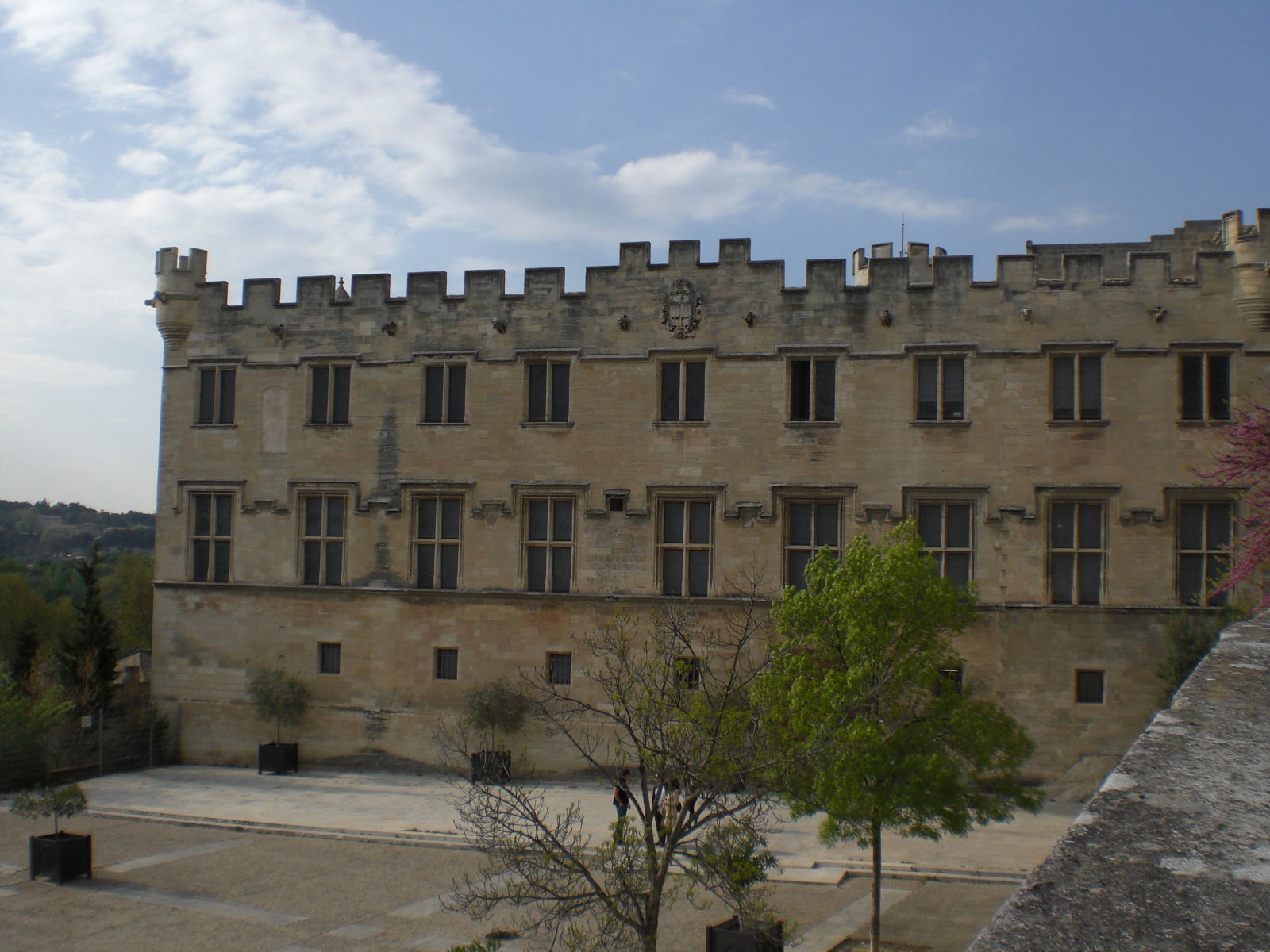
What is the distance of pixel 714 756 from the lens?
11109 mm

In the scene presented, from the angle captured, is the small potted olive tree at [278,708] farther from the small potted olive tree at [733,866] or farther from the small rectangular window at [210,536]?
the small potted olive tree at [733,866]

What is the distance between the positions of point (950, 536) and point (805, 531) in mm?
2984

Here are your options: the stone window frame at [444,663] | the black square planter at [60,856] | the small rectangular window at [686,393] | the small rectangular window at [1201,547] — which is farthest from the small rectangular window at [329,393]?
the small rectangular window at [1201,547]

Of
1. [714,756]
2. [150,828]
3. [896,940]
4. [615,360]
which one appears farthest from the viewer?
[615,360]

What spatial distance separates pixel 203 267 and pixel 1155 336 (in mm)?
21815

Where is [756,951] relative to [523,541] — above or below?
below

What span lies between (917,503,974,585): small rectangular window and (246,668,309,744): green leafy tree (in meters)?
14.4

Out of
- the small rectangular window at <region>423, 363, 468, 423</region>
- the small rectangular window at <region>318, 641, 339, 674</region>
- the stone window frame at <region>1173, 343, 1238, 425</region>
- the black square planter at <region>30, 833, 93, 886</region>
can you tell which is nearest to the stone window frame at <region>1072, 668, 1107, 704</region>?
the stone window frame at <region>1173, 343, 1238, 425</region>

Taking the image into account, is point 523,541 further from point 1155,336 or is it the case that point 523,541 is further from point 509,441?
point 1155,336

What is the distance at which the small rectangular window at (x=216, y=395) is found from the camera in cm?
2684

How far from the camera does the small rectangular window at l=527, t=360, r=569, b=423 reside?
2491cm

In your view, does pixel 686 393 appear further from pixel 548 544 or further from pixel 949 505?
pixel 949 505

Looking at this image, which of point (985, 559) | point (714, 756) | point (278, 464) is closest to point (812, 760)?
point (714, 756)

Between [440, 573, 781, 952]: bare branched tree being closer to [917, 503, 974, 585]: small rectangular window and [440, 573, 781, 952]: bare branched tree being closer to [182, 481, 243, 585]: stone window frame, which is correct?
[917, 503, 974, 585]: small rectangular window
